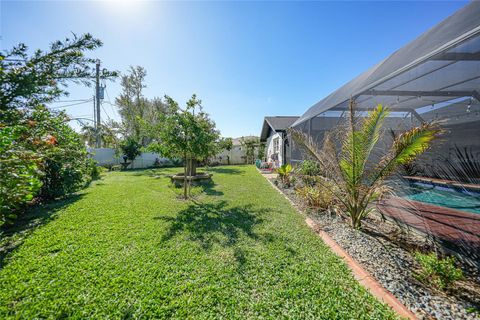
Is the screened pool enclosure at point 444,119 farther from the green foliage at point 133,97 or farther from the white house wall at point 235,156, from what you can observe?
the green foliage at point 133,97

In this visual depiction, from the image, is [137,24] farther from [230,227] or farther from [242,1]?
[230,227]

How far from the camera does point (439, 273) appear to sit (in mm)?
2295

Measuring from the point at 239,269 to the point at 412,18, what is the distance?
9059 millimetres

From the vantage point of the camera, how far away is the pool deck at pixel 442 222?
2.60m

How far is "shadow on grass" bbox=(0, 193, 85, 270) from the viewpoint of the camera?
3336 mm

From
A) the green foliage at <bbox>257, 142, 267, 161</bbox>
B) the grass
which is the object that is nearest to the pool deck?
the grass

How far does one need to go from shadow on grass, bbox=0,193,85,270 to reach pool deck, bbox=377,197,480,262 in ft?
24.1

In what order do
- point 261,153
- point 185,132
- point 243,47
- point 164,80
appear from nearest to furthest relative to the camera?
point 185,132
point 243,47
point 164,80
point 261,153

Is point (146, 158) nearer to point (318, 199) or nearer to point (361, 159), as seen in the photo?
point (318, 199)

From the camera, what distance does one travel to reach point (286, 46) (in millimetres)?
9477

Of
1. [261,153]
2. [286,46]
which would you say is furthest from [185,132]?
[261,153]

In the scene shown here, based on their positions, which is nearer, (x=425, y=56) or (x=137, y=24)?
(x=425, y=56)

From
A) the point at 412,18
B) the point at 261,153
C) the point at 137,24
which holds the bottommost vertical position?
the point at 261,153

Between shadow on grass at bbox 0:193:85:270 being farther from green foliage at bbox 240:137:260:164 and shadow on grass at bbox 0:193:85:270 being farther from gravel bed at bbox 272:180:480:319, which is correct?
green foliage at bbox 240:137:260:164
